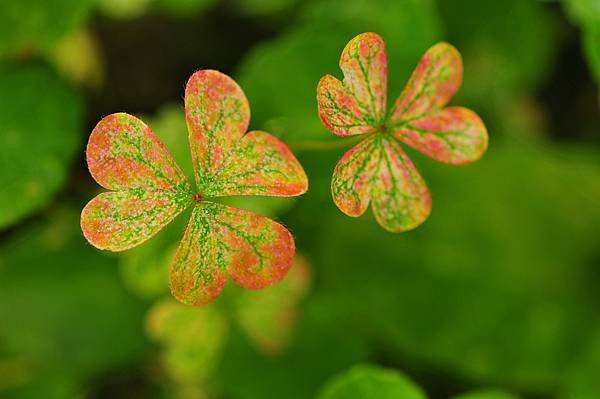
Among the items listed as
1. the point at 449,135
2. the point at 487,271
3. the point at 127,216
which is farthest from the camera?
the point at 487,271

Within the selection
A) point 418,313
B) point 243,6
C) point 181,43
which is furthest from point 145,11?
point 418,313

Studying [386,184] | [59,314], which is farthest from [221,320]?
A: [386,184]

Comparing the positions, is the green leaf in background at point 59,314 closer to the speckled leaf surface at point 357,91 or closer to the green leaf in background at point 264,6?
the green leaf in background at point 264,6

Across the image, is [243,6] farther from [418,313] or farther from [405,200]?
[405,200]

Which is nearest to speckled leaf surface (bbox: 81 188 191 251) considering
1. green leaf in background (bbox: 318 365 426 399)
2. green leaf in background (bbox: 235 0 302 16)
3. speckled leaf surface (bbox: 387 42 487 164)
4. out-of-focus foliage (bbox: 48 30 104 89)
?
speckled leaf surface (bbox: 387 42 487 164)

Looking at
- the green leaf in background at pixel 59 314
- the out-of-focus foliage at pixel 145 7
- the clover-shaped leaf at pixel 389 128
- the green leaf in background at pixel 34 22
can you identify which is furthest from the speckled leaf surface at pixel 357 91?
the green leaf in background at pixel 59 314

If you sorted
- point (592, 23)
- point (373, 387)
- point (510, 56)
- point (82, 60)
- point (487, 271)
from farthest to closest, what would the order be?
point (510, 56) < point (82, 60) < point (487, 271) < point (592, 23) < point (373, 387)

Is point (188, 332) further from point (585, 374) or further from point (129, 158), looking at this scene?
point (585, 374)
